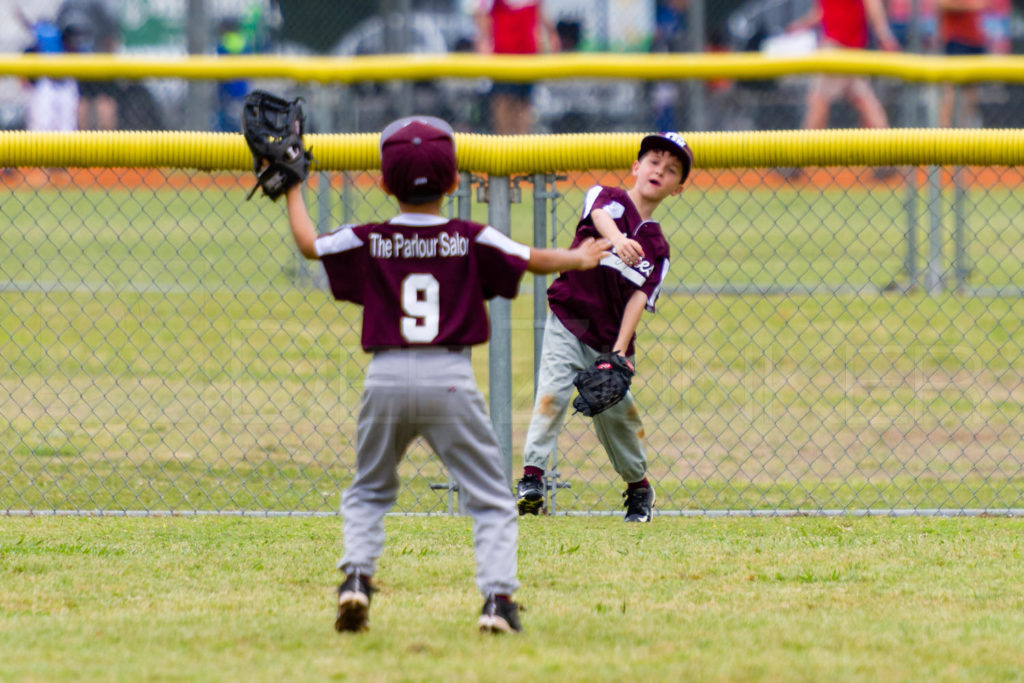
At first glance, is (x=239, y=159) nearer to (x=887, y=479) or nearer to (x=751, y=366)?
(x=887, y=479)

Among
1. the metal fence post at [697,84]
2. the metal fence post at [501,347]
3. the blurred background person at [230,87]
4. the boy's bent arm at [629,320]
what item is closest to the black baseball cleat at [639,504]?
the metal fence post at [501,347]

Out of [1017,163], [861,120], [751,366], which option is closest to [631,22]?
[861,120]

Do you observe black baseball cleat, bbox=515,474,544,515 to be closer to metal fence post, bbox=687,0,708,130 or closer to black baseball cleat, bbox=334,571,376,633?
black baseball cleat, bbox=334,571,376,633

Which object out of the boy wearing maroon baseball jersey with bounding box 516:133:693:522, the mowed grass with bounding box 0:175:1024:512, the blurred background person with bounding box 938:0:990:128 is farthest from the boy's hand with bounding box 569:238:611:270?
the blurred background person with bounding box 938:0:990:128

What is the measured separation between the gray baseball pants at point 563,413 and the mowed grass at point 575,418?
1.52 feet

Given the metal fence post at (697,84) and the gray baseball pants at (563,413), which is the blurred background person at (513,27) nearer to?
the metal fence post at (697,84)

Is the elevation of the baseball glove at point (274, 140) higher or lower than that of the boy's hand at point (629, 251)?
higher

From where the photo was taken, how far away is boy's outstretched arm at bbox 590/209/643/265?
14.7 feet

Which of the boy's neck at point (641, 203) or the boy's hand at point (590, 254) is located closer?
the boy's hand at point (590, 254)

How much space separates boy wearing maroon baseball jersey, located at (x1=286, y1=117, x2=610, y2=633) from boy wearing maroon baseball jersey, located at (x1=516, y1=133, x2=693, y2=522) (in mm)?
1288

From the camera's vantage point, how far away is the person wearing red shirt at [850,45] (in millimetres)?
11570

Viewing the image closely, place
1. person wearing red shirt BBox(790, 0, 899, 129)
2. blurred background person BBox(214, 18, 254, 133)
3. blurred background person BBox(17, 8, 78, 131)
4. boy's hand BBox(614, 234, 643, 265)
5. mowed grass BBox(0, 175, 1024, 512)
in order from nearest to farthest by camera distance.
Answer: boy's hand BBox(614, 234, 643, 265) < mowed grass BBox(0, 175, 1024, 512) < person wearing red shirt BBox(790, 0, 899, 129) < blurred background person BBox(17, 8, 78, 131) < blurred background person BBox(214, 18, 254, 133)

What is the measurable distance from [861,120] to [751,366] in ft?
16.1

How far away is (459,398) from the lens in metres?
3.66
